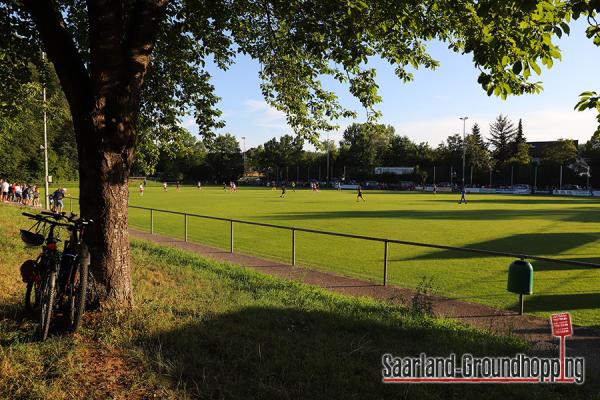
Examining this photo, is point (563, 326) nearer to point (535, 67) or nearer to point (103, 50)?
point (535, 67)

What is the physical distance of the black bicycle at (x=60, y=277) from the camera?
4715mm

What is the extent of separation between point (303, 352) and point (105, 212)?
2.82m

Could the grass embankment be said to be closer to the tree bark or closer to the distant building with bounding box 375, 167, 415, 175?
the tree bark

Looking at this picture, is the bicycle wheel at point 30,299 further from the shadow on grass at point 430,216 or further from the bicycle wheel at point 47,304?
the shadow on grass at point 430,216

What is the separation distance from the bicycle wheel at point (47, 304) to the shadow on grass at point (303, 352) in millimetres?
932

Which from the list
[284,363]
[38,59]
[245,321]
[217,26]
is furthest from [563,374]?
[38,59]

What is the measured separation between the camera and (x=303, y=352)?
184 inches

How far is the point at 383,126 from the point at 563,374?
451 cm

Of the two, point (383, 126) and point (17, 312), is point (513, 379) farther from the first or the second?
point (17, 312)

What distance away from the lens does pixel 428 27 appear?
632 centimetres

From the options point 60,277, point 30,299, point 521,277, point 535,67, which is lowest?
point 30,299

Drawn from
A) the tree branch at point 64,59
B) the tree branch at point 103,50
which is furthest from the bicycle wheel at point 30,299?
the tree branch at point 103,50

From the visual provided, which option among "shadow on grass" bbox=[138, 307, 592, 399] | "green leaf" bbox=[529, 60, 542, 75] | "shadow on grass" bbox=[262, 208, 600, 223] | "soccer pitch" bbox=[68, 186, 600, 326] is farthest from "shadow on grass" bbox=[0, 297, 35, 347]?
"shadow on grass" bbox=[262, 208, 600, 223]

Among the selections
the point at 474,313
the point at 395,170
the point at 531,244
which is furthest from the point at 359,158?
the point at 474,313
